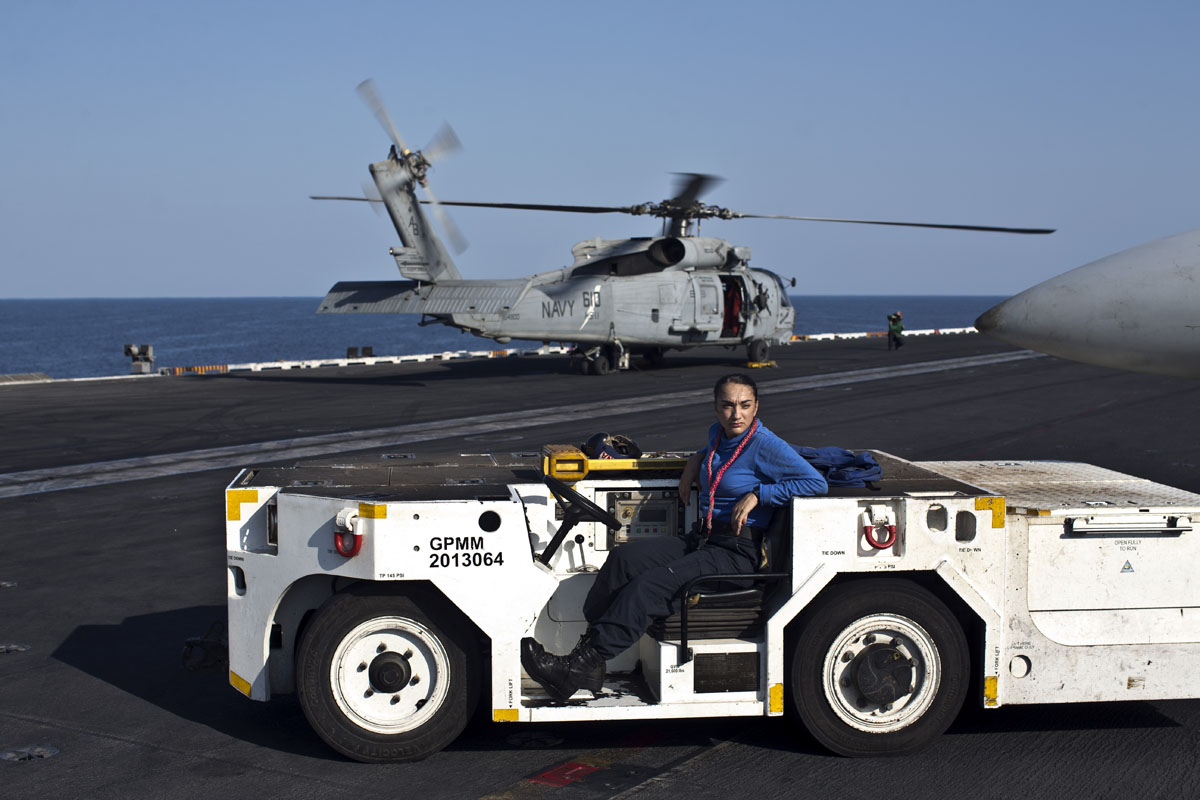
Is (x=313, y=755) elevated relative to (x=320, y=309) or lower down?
lower down

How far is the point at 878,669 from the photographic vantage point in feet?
20.6

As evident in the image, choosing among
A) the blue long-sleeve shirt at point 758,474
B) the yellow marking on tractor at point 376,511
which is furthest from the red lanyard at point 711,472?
the yellow marking on tractor at point 376,511

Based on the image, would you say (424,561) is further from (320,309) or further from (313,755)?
(320,309)

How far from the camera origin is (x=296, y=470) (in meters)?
7.40

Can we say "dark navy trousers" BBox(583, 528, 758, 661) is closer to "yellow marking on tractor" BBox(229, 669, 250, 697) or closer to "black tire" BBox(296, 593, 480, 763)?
"black tire" BBox(296, 593, 480, 763)

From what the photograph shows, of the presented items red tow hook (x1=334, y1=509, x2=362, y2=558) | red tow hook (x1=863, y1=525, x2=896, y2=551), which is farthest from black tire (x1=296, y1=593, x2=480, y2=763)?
red tow hook (x1=863, y1=525, x2=896, y2=551)

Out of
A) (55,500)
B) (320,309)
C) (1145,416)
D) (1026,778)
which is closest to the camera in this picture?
(1026,778)

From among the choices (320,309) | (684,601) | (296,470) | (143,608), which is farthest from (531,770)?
(320,309)

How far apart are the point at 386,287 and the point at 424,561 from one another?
26.1 meters

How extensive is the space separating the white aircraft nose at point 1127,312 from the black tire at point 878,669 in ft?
7.02

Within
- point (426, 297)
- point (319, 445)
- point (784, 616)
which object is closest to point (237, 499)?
point (784, 616)

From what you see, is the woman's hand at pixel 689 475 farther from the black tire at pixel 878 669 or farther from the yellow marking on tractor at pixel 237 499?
the yellow marking on tractor at pixel 237 499

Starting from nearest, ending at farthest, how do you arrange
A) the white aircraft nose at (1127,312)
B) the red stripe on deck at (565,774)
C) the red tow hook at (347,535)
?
the red stripe on deck at (565,774)
the red tow hook at (347,535)
the white aircraft nose at (1127,312)

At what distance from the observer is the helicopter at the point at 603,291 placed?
31156mm
